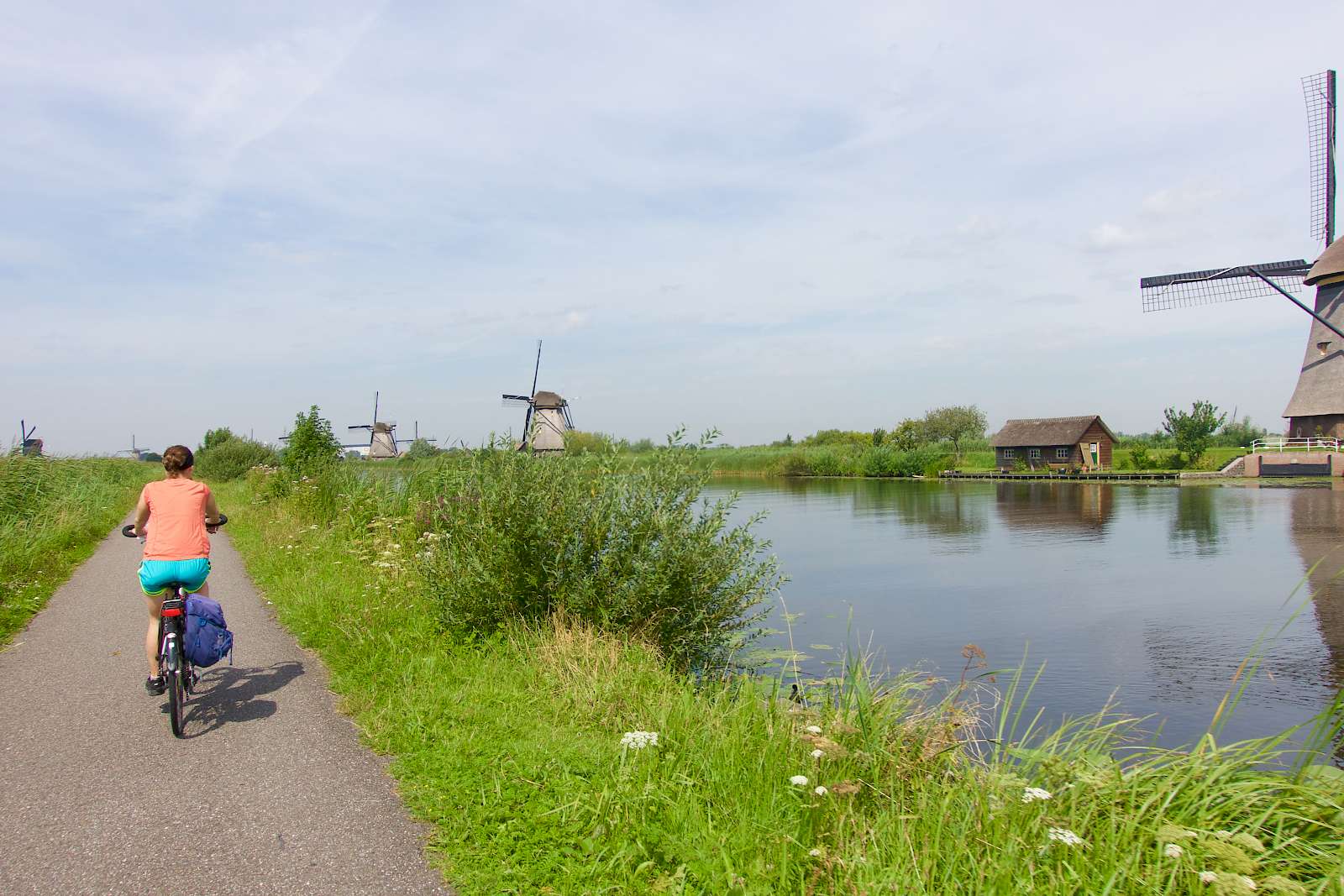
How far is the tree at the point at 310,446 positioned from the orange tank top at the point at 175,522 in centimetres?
1386

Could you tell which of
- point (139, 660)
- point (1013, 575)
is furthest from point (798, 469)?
point (139, 660)

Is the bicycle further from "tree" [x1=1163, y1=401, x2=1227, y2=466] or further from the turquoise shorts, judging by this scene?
"tree" [x1=1163, y1=401, x2=1227, y2=466]

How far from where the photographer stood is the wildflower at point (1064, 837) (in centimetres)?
318

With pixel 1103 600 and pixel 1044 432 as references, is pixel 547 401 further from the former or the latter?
pixel 1103 600

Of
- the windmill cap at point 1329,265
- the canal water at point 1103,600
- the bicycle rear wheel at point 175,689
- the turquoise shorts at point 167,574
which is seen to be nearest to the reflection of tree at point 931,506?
the canal water at point 1103,600

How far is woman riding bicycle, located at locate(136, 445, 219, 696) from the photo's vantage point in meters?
5.44

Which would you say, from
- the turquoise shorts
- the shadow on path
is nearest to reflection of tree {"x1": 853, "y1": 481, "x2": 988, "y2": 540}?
the shadow on path

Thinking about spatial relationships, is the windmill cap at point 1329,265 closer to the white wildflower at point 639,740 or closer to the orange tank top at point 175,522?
the white wildflower at point 639,740

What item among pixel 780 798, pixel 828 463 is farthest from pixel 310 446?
pixel 828 463

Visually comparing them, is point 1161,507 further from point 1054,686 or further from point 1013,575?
point 1054,686

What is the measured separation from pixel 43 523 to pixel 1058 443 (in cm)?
5567

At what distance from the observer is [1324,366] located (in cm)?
4272

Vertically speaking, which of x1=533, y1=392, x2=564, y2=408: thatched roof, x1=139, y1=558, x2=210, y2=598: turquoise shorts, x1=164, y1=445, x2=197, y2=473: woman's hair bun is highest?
x1=533, y1=392, x2=564, y2=408: thatched roof

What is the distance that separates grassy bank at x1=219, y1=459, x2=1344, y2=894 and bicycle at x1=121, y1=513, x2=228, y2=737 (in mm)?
950
